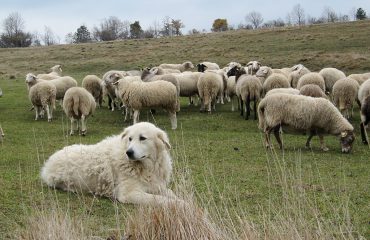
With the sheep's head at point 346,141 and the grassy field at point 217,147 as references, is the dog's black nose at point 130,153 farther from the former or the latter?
the sheep's head at point 346,141

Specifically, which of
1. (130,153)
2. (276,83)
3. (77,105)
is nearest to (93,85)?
(77,105)

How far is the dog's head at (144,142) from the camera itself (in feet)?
26.7

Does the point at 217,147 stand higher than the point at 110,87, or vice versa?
the point at 110,87

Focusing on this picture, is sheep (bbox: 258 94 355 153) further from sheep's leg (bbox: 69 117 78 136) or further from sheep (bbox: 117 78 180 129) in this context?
sheep's leg (bbox: 69 117 78 136)

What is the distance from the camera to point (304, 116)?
13.6 meters

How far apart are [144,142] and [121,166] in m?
0.60

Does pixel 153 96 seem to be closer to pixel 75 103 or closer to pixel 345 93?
pixel 75 103

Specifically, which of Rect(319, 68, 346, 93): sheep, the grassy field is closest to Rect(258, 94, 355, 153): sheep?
the grassy field

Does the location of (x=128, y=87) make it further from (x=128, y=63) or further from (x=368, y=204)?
(x=128, y=63)

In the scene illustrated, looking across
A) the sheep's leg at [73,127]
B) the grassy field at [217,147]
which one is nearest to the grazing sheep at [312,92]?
the grassy field at [217,147]

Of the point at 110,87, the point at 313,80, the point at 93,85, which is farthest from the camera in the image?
the point at 93,85

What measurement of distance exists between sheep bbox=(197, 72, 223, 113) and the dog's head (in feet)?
44.5

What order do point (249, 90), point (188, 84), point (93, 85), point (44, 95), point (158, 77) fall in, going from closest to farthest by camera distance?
point (44, 95) → point (249, 90) → point (158, 77) → point (188, 84) → point (93, 85)

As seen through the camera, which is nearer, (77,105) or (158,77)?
(77,105)
